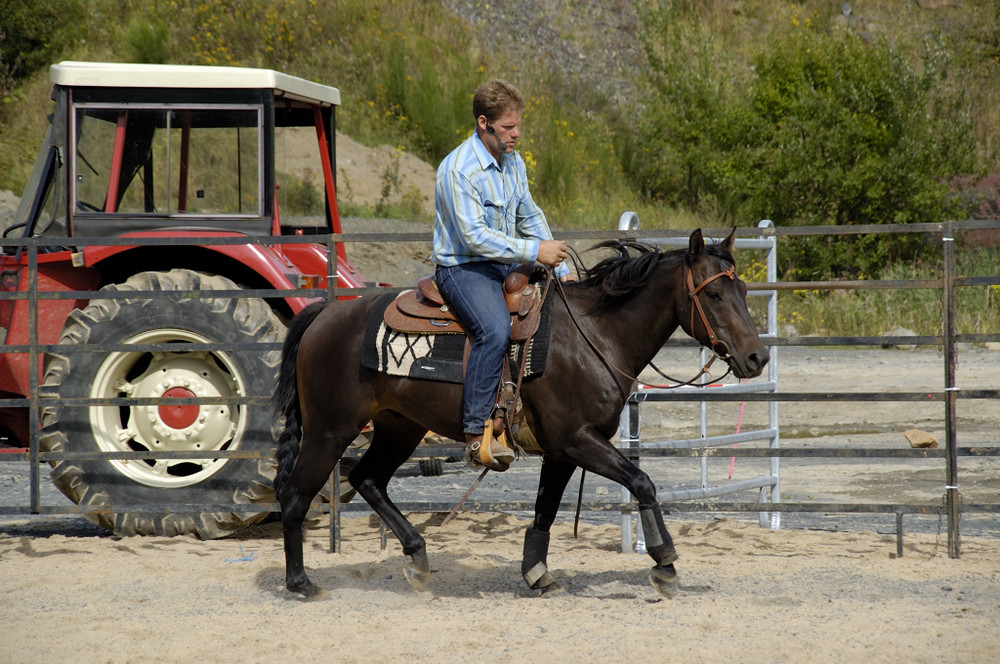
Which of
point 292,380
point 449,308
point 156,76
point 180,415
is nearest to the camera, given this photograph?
point 449,308

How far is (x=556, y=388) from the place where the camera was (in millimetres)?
4957

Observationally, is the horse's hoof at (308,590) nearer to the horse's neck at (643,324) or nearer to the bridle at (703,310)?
the horse's neck at (643,324)

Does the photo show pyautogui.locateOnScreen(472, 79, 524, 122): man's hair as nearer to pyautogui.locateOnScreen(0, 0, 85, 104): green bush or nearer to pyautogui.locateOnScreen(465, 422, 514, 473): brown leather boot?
pyautogui.locateOnScreen(465, 422, 514, 473): brown leather boot

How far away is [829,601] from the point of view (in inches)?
191

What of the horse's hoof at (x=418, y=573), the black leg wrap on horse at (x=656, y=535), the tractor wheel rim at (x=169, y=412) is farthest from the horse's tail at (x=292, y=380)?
the black leg wrap on horse at (x=656, y=535)

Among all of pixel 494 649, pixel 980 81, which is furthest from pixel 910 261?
pixel 494 649

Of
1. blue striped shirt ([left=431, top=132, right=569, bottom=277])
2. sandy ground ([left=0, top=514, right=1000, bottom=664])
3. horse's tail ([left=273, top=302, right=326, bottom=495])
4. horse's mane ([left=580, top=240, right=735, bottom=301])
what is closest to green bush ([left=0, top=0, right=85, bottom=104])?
sandy ground ([left=0, top=514, right=1000, bottom=664])

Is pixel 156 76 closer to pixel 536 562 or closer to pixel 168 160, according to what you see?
pixel 168 160

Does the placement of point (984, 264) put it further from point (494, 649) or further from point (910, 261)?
point (494, 649)

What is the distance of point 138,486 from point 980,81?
26289 mm

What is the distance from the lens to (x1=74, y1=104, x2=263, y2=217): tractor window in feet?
23.0

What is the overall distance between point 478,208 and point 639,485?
1547 millimetres

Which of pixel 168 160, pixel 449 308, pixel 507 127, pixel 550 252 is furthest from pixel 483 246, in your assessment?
pixel 168 160

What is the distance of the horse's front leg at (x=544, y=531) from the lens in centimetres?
518
